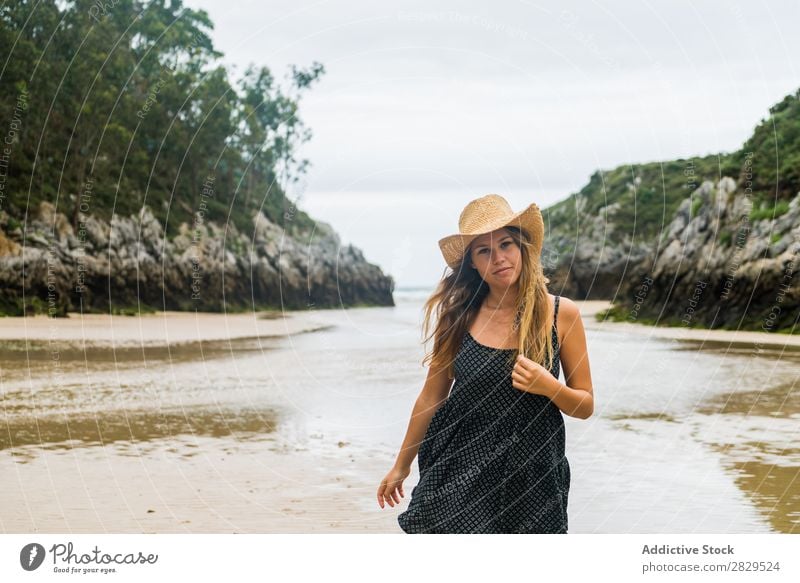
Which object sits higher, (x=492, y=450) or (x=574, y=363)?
(x=574, y=363)

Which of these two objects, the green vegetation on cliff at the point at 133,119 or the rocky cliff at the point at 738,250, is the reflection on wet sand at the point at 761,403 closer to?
the rocky cliff at the point at 738,250

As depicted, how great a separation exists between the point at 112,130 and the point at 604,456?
25.6 m

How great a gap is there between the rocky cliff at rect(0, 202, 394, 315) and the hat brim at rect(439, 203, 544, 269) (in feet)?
47.8

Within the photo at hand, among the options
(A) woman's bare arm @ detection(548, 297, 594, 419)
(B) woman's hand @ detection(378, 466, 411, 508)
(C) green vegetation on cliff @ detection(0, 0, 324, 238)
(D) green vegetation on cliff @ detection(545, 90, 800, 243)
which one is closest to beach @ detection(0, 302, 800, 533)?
(B) woman's hand @ detection(378, 466, 411, 508)

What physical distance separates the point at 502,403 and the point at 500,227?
535 millimetres

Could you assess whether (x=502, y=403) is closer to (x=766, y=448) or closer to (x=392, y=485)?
(x=392, y=485)

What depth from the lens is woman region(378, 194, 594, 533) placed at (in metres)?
2.94

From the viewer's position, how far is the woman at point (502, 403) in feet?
9.64

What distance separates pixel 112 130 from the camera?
30.4 m

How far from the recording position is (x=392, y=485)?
3.25m

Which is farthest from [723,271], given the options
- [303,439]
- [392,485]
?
[392,485]

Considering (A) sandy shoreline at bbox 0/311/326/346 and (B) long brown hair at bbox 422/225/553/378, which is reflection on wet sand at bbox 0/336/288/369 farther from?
(B) long brown hair at bbox 422/225/553/378

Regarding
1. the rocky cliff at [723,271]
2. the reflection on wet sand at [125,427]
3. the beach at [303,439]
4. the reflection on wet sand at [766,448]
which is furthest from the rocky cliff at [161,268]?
the reflection on wet sand at [766,448]

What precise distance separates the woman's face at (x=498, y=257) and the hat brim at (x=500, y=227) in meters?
0.03
